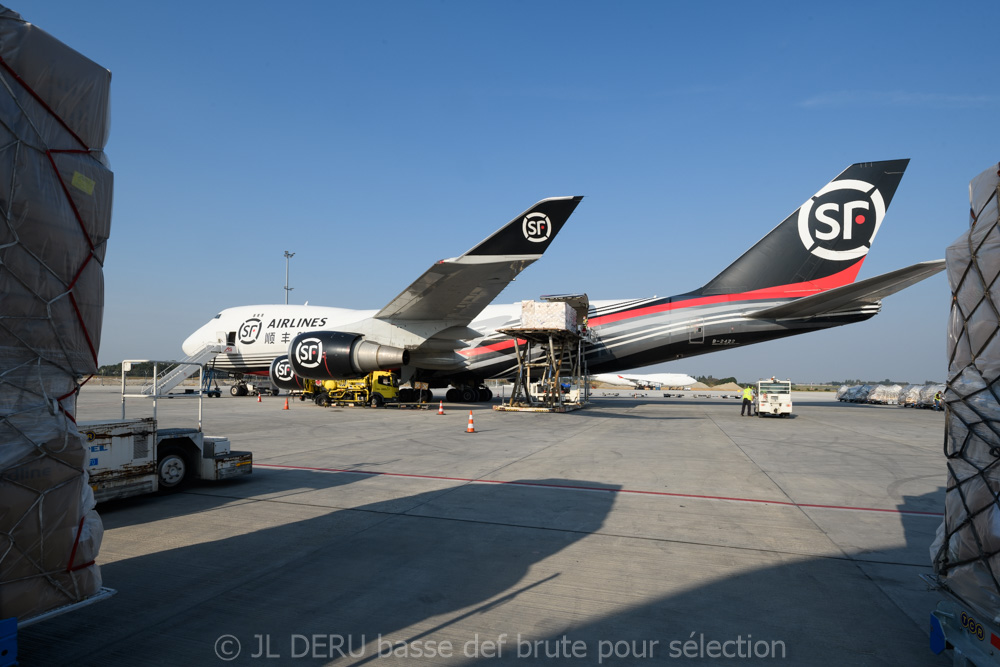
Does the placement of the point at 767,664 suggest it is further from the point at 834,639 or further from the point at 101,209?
the point at 101,209

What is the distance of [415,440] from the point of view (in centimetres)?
1181

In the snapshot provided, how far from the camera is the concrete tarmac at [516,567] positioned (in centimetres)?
311

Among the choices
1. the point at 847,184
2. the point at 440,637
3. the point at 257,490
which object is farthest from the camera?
the point at 847,184

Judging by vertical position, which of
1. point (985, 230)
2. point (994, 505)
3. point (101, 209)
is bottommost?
point (994, 505)

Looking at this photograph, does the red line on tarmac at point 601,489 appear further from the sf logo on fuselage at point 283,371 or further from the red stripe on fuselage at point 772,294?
the red stripe on fuselage at point 772,294

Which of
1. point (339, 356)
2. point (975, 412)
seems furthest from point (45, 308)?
point (339, 356)

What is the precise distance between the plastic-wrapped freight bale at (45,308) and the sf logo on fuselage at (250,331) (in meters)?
24.8

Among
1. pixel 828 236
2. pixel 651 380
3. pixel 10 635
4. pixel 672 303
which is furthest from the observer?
pixel 651 380

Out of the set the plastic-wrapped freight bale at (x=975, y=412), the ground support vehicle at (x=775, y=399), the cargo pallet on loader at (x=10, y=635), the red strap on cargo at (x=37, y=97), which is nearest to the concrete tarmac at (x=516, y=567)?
the cargo pallet on loader at (x=10, y=635)

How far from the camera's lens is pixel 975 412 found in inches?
110

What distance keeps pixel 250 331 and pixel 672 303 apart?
752 inches

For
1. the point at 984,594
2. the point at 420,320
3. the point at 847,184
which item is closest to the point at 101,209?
the point at 984,594

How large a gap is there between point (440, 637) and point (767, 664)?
1774 millimetres

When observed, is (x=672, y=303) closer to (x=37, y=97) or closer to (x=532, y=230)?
(x=532, y=230)
